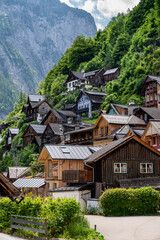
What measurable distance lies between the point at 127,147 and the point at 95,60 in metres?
108

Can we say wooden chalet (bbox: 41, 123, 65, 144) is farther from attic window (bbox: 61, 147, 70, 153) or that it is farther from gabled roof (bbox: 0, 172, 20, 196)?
gabled roof (bbox: 0, 172, 20, 196)

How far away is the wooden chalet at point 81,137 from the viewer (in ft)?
259

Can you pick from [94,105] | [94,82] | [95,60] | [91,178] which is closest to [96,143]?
[91,178]

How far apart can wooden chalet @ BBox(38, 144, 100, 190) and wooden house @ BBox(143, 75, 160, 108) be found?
136ft

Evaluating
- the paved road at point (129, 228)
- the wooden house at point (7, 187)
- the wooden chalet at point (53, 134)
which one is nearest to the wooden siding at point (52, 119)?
the wooden chalet at point (53, 134)

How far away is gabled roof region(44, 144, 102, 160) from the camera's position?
48.1 metres

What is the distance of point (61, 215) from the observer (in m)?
22.6

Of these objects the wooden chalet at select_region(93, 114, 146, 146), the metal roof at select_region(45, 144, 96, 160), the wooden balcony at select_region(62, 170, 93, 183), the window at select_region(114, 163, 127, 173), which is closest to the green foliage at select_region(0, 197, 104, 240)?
the window at select_region(114, 163, 127, 173)

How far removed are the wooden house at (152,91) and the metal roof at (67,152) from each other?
140 feet

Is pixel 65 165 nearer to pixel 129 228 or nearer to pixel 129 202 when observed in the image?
pixel 129 202

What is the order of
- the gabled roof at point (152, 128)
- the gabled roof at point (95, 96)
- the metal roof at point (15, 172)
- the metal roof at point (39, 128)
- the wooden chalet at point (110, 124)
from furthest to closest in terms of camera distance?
1. the gabled roof at point (95, 96)
2. the metal roof at point (39, 128)
3. the metal roof at point (15, 172)
4. the wooden chalet at point (110, 124)
5. the gabled roof at point (152, 128)

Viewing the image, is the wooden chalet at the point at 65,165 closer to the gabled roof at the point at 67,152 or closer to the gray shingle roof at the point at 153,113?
the gabled roof at the point at 67,152

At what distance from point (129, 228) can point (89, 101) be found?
287ft

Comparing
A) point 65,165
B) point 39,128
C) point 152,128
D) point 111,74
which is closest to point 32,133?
point 39,128
